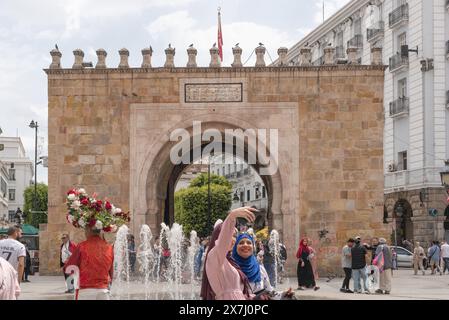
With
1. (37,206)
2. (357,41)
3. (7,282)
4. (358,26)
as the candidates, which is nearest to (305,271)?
(7,282)

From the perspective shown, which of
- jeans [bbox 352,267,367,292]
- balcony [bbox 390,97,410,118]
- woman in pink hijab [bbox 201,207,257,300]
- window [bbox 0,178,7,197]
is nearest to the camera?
woman in pink hijab [bbox 201,207,257,300]

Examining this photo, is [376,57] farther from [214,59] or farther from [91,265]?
[91,265]

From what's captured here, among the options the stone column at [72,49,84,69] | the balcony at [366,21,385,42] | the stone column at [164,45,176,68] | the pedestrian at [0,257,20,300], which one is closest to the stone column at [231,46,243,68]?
the stone column at [164,45,176,68]

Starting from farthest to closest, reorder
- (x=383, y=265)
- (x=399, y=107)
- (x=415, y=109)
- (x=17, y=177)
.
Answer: (x=17, y=177) → (x=399, y=107) → (x=415, y=109) → (x=383, y=265)

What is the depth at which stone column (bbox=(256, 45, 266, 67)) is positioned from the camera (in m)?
21.5

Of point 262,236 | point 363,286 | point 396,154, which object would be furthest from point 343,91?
point 396,154

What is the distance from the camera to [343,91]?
70.8ft

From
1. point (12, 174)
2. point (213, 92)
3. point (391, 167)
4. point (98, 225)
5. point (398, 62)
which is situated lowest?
point (98, 225)

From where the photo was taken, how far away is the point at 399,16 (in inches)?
1373

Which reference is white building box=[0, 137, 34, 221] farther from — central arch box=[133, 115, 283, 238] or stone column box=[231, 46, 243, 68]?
stone column box=[231, 46, 243, 68]

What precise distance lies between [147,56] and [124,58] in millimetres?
645

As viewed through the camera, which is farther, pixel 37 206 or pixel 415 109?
pixel 37 206

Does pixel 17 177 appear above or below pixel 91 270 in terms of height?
above

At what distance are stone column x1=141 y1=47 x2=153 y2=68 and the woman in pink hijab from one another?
52.4 feet
